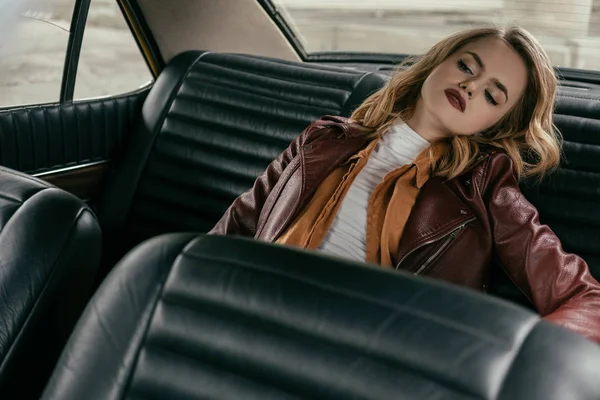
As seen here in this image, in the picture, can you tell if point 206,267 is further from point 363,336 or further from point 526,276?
point 526,276

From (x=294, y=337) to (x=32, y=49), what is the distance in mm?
1605

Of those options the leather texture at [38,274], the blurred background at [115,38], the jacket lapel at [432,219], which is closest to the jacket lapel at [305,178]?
the jacket lapel at [432,219]

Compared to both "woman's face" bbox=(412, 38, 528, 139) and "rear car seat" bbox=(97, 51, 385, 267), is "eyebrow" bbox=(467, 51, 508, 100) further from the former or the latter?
"rear car seat" bbox=(97, 51, 385, 267)

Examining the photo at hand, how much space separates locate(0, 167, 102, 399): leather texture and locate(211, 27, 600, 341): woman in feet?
1.68

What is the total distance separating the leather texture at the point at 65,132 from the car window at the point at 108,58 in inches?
2.0

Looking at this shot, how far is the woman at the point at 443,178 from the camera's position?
63.5 inches

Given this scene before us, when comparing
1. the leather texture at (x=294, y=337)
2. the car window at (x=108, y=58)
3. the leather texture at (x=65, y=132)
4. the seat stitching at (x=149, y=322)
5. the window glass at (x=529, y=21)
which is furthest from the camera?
the window glass at (x=529, y=21)

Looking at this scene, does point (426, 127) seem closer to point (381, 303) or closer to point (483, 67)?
point (483, 67)

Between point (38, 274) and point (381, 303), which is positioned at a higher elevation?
point (381, 303)

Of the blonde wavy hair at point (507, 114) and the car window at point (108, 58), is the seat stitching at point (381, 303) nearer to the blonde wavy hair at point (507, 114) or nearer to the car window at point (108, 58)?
the blonde wavy hair at point (507, 114)

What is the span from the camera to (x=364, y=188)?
1.74 m

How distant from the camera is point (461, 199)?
5.43ft

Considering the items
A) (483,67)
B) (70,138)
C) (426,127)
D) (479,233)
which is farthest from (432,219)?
(70,138)

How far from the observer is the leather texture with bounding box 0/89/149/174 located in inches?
83.8
